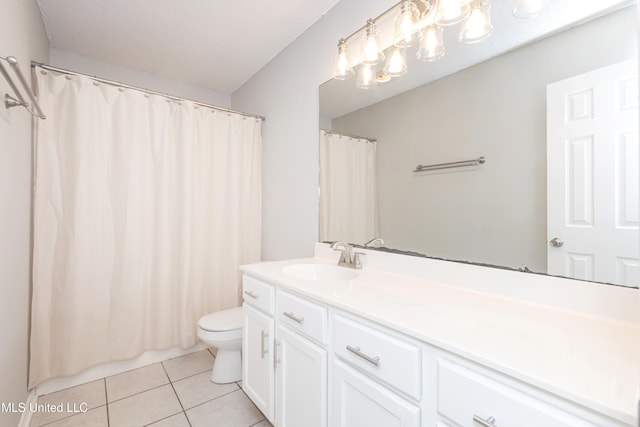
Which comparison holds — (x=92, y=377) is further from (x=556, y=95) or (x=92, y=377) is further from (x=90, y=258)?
(x=556, y=95)

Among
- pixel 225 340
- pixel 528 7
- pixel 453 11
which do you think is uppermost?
pixel 453 11

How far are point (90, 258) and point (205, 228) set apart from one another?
0.76m

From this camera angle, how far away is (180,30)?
6.56 feet

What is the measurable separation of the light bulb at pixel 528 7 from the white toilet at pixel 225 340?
6.84 ft

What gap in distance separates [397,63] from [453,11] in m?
0.32

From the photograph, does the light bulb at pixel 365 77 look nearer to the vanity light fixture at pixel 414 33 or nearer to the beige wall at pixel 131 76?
the vanity light fixture at pixel 414 33

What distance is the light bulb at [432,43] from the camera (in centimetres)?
125

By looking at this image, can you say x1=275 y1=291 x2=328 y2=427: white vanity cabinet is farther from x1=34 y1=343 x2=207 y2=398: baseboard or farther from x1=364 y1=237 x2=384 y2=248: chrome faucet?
x1=34 y1=343 x2=207 y2=398: baseboard

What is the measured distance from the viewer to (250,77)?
271cm

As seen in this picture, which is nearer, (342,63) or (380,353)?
(380,353)

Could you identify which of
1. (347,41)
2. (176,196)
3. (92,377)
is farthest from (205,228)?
(347,41)

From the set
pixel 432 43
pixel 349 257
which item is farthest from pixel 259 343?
pixel 432 43

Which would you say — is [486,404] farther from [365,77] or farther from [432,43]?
[365,77]

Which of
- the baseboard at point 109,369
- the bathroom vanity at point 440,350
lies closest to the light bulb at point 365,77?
the bathroom vanity at point 440,350
